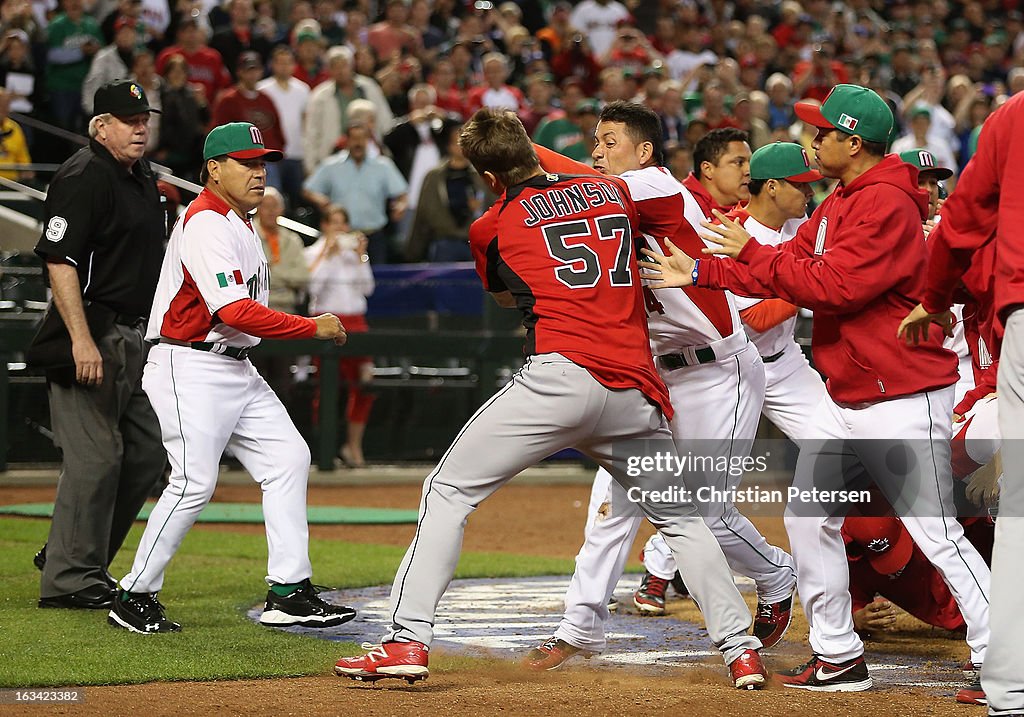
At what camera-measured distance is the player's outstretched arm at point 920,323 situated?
511 centimetres

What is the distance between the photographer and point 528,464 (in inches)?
213

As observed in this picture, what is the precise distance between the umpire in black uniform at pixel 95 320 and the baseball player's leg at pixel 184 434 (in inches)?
24.6

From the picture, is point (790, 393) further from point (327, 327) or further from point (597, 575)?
point (327, 327)

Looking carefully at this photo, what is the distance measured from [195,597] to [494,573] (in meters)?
1.96

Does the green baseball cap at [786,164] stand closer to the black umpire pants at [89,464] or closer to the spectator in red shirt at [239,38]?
the black umpire pants at [89,464]

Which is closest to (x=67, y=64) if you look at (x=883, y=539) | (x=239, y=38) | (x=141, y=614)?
(x=239, y=38)

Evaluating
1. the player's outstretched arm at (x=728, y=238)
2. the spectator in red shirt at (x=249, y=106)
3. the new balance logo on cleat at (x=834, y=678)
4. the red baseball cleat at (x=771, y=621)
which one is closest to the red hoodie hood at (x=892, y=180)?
the player's outstretched arm at (x=728, y=238)

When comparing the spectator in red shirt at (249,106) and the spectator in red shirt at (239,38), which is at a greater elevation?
the spectator in red shirt at (239,38)

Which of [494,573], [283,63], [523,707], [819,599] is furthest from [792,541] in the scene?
[283,63]

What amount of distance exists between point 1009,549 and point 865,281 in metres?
1.33

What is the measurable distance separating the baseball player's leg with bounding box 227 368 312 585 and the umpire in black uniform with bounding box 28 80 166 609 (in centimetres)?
86

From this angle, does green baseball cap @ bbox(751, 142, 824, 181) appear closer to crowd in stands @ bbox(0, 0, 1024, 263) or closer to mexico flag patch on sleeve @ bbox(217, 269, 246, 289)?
mexico flag patch on sleeve @ bbox(217, 269, 246, 289)

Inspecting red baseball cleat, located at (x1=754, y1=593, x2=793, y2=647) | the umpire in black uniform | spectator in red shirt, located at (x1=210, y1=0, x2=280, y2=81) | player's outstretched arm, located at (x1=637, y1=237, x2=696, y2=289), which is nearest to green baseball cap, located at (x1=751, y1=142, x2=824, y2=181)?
player's outstretched arm, located at (x1=637, y1=237, x2=696, y2=289)

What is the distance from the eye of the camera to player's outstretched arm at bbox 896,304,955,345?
201 inches
